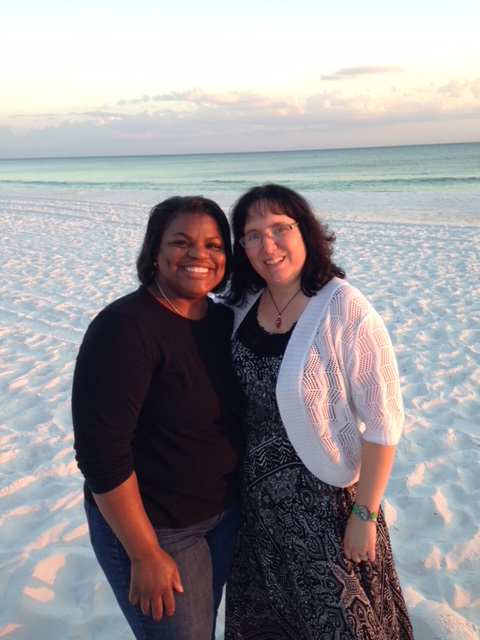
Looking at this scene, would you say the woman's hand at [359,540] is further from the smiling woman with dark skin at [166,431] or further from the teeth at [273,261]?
the teeth at [273,261]

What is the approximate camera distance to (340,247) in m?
11.8

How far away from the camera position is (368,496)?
1941mm

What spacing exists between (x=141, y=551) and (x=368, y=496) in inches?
28.9

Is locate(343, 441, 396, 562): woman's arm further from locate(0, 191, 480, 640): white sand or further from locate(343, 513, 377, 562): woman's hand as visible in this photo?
locate(0, 191, 480, 640): white sand

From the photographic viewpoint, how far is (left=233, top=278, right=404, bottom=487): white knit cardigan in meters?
1.91

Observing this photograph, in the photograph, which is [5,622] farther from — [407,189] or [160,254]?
[407,189]

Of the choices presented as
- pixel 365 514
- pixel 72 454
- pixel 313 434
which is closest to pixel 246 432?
pixel 313 434

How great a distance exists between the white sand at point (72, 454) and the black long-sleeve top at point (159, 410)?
1.20 m

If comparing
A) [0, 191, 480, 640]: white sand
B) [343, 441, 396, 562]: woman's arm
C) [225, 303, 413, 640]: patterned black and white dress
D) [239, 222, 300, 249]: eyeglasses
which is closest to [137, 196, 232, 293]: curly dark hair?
[239, 222, 300, 249]: eyeglasses

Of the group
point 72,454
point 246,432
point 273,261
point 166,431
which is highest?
point 273,261

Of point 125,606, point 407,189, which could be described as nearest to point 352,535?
point 125,606

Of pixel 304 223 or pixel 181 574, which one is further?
pixel 304 223

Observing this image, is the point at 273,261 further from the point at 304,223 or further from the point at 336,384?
the point at 336,384

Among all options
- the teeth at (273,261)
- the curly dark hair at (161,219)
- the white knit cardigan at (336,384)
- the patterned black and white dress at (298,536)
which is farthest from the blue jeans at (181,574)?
the teeth at (273,261)
